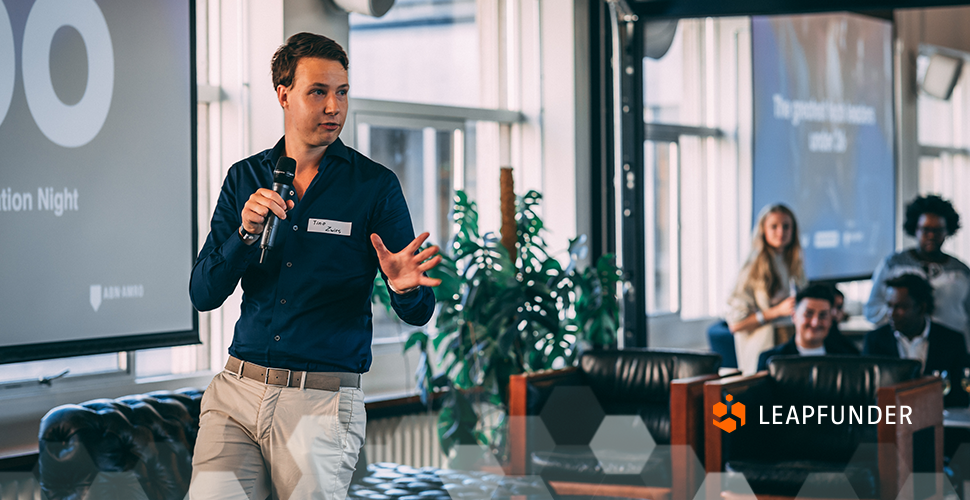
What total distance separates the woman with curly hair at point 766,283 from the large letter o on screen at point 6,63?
13.1 feet

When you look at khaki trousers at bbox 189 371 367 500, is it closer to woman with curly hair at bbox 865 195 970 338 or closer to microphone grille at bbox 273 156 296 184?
microphone grille at bbox 273 156 296 184

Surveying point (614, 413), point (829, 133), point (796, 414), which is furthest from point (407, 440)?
point (829, 133)

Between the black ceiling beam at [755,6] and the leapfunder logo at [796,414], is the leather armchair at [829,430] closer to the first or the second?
the leapfunder logo at [796,414]

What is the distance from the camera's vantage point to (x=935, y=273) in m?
5.40

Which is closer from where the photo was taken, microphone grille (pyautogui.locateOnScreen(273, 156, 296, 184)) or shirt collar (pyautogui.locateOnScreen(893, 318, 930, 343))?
microphone grille (pyautogui.locateOnScreen(273, 156, 296, 184))

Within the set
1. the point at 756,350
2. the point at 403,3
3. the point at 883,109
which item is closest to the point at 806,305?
the point at 756,350

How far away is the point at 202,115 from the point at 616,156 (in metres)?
2.87

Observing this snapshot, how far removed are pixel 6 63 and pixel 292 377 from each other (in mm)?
2188

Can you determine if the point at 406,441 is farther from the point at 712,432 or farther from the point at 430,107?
the point at 430,107

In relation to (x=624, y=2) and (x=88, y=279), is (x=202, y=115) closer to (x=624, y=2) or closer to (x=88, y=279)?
(x=88, y=279)

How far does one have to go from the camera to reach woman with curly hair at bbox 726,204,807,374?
18.2 ft

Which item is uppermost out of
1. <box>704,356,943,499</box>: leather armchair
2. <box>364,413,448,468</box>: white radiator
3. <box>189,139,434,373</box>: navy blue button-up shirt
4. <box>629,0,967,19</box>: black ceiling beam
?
<box>629,0,967,19</box>: black ceiling beam

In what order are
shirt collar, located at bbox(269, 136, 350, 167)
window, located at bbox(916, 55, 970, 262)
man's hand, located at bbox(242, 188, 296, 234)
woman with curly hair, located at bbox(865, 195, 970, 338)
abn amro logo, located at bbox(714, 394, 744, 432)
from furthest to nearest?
window, located at bbox(916, 55, 970, 262), woman with curly hair, located at bbox(865, 195, 970, 338), abn amro logo, located at bbox(714, 394, 744, 432), shirt collar, located at bbox(269, 136, 350, 167), man's hand, located at bbox(242, 188, 296, 234)

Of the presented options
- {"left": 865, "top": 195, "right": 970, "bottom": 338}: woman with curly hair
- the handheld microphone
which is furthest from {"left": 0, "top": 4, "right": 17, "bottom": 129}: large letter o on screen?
{"left": 865, "top": 195, "right": 970, "bottom": 338}: woman with curly hair
